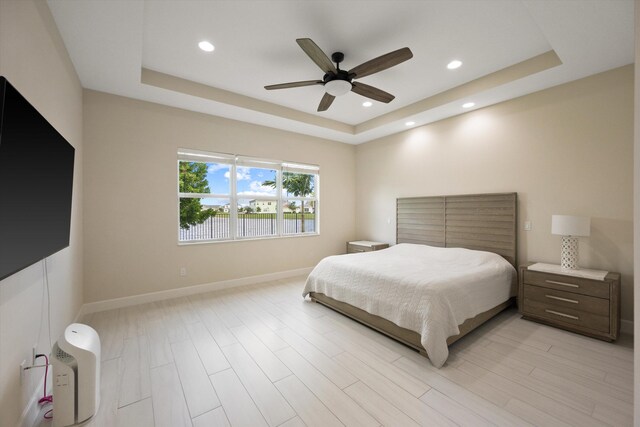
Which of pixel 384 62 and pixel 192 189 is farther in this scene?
pixel 192 189

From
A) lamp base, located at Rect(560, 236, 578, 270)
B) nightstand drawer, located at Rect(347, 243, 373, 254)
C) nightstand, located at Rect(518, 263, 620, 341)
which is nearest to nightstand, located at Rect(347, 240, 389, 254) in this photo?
nightstand drawer, located at Rect(347, 243, 373, 254)

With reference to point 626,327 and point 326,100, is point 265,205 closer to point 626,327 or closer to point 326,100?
point 326,100

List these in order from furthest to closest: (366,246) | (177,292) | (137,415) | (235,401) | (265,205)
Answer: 1. (366,246)
2. (265,205)
3. (177,292)
4. (235,401)
5. (137,415)

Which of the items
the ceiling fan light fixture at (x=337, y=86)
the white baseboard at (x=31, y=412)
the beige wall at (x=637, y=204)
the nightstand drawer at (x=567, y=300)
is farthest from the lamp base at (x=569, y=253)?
the white baseboard at (x=31, y=412)

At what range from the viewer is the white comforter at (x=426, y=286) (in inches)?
88.6

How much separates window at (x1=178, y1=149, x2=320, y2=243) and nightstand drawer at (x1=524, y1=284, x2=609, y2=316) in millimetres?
3522

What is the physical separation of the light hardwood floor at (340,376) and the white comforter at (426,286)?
10.7 inches

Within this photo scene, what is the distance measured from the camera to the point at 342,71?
8.43 ft

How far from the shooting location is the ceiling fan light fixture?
8.59ft

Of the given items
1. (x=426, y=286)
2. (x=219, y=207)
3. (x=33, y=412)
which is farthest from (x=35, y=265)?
(x=426, y=286)

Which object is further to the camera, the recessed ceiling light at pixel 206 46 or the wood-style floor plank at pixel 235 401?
the recessed ceiling light at pixel 206 46

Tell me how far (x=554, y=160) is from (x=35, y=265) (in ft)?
16.4

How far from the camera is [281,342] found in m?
2.56

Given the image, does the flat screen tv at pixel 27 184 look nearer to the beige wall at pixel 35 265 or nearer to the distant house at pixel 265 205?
the beige wall at pixel 35 265
